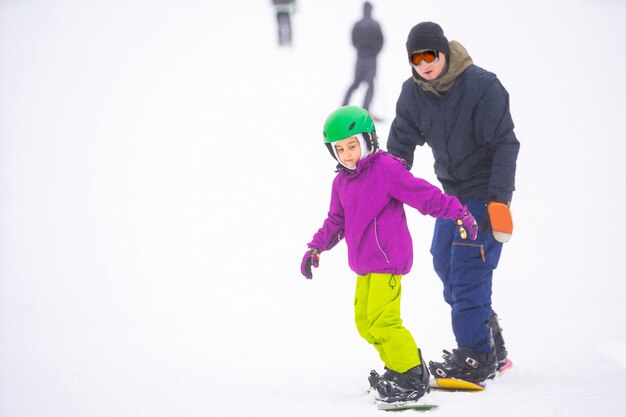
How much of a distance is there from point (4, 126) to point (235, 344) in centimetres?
743

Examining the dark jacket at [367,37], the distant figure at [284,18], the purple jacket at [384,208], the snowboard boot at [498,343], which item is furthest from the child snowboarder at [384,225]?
the distant figure at [284,18]

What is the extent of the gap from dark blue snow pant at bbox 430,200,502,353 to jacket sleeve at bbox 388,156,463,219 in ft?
1.52

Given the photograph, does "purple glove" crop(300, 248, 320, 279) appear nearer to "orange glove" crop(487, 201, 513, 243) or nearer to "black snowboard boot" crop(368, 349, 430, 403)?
"black snowboard boot" crop(368, 349, 430, 403)

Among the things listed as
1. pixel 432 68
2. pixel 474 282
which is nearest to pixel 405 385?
pixel 474 282

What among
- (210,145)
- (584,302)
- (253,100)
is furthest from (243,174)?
(584,302)

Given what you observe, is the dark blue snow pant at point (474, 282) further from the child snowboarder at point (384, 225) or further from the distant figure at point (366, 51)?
the distant figure at point (366, 51)

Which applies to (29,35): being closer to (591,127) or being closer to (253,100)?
(253,100)

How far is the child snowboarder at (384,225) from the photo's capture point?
2699 millimetres

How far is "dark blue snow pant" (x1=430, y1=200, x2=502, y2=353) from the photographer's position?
3080 mm

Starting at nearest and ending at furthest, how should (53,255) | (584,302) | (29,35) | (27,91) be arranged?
(584,302), (53,255), (27,91), (29,35)

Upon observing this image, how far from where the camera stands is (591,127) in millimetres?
9711

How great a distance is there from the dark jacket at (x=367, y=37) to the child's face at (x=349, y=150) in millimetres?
6333

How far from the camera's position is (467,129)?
3.04m

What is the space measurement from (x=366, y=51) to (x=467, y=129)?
6.10 metres
